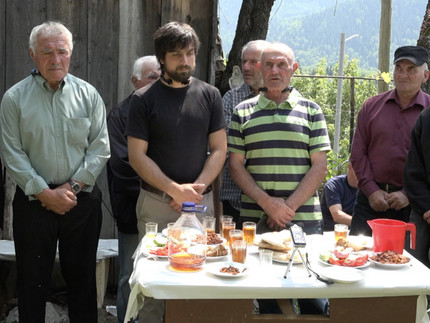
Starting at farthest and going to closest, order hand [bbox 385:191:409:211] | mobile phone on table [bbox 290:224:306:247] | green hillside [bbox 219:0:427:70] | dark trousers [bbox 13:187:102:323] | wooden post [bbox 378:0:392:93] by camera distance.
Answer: green hillside [bbox 219:0:427:70]
wooden post [bbox 378:0:392:93]
hand [bbox 385:191:409:211]
dark trousers [bbox 13:187:102:323]
mobile phone on table [bbox 290:224:306:247]

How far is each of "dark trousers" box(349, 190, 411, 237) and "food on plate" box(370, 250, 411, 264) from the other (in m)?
1.12

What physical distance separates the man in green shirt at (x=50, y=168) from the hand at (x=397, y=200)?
189 centimetres

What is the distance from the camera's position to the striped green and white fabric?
11.1 ft

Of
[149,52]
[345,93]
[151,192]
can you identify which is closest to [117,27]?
[149,52]

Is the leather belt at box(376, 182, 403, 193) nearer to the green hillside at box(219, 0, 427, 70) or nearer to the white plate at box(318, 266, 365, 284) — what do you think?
the white plate at box(318, 266, 365, 284)

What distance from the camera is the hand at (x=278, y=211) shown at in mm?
3266

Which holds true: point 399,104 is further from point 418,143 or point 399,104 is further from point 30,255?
point 30,255

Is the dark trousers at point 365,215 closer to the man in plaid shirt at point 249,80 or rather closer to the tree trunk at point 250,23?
the man in plaid shirt at point 249,80

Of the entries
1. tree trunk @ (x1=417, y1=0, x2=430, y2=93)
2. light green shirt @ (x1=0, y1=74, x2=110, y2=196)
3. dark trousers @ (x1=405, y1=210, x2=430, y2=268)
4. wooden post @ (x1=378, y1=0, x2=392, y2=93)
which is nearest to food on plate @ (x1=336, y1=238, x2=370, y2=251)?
dark trousers @ (x1=405, y1=210, x2=430, y2=268)

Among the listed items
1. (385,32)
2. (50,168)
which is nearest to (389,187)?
(50,168)

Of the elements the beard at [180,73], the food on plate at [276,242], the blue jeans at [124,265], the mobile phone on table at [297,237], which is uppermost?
the beard at [180,73]

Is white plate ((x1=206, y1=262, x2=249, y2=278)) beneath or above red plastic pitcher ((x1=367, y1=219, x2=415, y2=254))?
beneath

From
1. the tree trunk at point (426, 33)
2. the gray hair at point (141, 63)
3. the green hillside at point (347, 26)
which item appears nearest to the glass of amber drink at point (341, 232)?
the gray hair at point (141, 63)

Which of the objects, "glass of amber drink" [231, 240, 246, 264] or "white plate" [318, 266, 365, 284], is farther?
"glass of amber drink" [231, 240, 246, 264]
